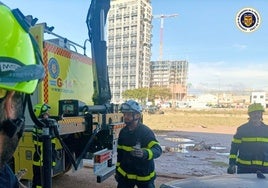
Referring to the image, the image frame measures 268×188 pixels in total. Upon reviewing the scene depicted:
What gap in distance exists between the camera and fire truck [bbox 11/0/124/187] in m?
4.12

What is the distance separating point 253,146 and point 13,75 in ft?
13.8

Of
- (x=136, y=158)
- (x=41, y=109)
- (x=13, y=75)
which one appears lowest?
(x=136, y=158)

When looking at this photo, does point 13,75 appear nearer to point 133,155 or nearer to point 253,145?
point 133,155

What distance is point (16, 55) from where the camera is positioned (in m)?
1.19

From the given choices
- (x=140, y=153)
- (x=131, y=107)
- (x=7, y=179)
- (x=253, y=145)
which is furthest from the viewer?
(x=253, y=145)

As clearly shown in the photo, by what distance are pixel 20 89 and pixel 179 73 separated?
10818 cm

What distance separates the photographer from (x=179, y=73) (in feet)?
354

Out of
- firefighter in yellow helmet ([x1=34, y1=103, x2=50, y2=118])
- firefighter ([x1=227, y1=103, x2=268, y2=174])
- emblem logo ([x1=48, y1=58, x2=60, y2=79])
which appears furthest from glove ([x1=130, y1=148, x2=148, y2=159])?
emblem logo ([x1=48, y1=58, x2=60, y2=79])

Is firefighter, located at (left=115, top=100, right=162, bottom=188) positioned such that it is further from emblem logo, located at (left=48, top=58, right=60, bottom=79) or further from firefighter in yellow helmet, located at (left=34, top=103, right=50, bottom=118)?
emblem logo, located at (left=48, top=58, right=60, bottom=79)

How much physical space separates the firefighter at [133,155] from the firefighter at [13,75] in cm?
267

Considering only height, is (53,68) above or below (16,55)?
above

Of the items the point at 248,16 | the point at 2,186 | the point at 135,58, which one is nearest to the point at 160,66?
the point at 135,58

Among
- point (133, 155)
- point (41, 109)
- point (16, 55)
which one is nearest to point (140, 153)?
point (133, 155)

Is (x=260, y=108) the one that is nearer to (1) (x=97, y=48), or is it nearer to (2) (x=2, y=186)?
(1) (x=97, y=48)
